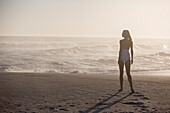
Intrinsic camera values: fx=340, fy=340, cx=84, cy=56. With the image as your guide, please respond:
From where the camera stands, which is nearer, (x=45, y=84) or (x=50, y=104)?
(x=50, y=104)

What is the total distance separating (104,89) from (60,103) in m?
2.40

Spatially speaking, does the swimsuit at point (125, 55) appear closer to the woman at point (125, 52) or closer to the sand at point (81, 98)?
the woman at point (125, 52)

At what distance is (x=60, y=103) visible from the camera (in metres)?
7.42

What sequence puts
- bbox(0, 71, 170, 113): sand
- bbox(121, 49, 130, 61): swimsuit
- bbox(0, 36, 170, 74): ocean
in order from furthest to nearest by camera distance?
bbox(0, 36, 170, 74): ocean, bbox(121, 49, 130, 61): swimsuit, bbox(0, 71, 170, 113): sand

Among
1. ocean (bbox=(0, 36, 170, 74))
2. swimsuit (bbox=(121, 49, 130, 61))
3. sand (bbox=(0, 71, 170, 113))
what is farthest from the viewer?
ocean (bbox=(0, 36, 170, 74))

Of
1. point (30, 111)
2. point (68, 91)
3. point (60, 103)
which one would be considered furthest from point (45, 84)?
point (30, 111)

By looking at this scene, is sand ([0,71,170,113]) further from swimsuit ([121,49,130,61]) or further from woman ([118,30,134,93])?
swimsuit ([121,49,130,61])

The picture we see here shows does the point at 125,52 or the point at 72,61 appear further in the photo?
the point at 72,61

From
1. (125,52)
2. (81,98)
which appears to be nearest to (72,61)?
(125,52)

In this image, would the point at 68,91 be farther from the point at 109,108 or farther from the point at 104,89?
the point at 109,108

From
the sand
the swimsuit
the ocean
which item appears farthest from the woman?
the ocean

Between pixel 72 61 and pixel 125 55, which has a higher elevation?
pixel 125 55

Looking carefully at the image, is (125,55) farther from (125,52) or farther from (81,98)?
(81,98)

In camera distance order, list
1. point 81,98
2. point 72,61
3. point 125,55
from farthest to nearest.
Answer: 1. point 72,61
2. point 125,55
3. point 81,98
